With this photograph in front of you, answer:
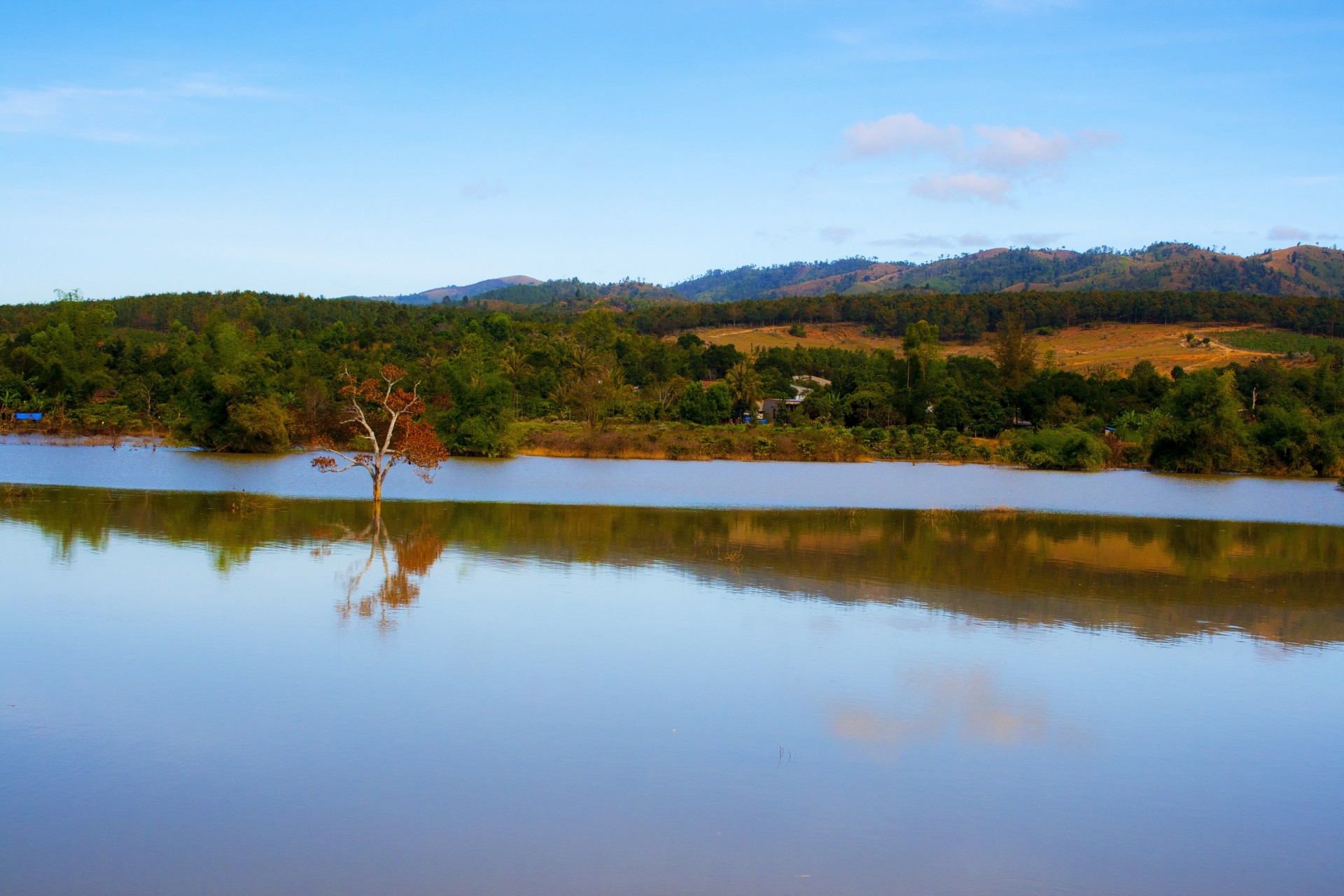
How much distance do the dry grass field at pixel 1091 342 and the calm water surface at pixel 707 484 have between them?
5574 cm

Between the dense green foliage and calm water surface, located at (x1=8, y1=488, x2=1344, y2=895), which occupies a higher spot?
the dense green foliage

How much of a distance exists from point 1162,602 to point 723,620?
6825 millimetres

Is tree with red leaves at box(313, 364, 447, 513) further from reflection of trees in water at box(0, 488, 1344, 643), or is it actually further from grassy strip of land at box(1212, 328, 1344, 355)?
grassy strip of land at box(1212, 328, 1344, 355)

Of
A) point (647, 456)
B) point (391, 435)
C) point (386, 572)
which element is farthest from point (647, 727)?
point (647, 456)

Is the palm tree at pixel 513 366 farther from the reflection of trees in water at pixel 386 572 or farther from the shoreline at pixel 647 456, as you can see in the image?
the reflection of trees in water at pixel 386 572

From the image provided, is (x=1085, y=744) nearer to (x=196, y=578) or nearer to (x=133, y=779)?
(x=133, y=779)

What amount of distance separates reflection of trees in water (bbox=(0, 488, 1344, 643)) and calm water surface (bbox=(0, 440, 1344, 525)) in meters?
2.66

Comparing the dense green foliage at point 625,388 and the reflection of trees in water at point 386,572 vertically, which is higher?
the dense green foliage at point 625,388

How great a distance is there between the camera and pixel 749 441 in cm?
5331

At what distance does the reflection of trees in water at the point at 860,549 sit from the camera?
1437cm

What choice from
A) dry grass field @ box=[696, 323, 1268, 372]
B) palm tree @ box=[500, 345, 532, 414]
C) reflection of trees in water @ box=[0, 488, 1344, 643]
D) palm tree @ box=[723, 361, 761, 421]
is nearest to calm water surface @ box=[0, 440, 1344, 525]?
reflection of trees in water @ box=[0, 488, 1344, 643]

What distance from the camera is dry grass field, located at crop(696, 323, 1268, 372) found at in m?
96.5

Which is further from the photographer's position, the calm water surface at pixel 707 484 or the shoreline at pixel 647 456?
the shoreline at pixel 647 456

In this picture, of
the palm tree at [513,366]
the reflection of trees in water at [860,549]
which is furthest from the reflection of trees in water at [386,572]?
the palm tree at [513,366]
